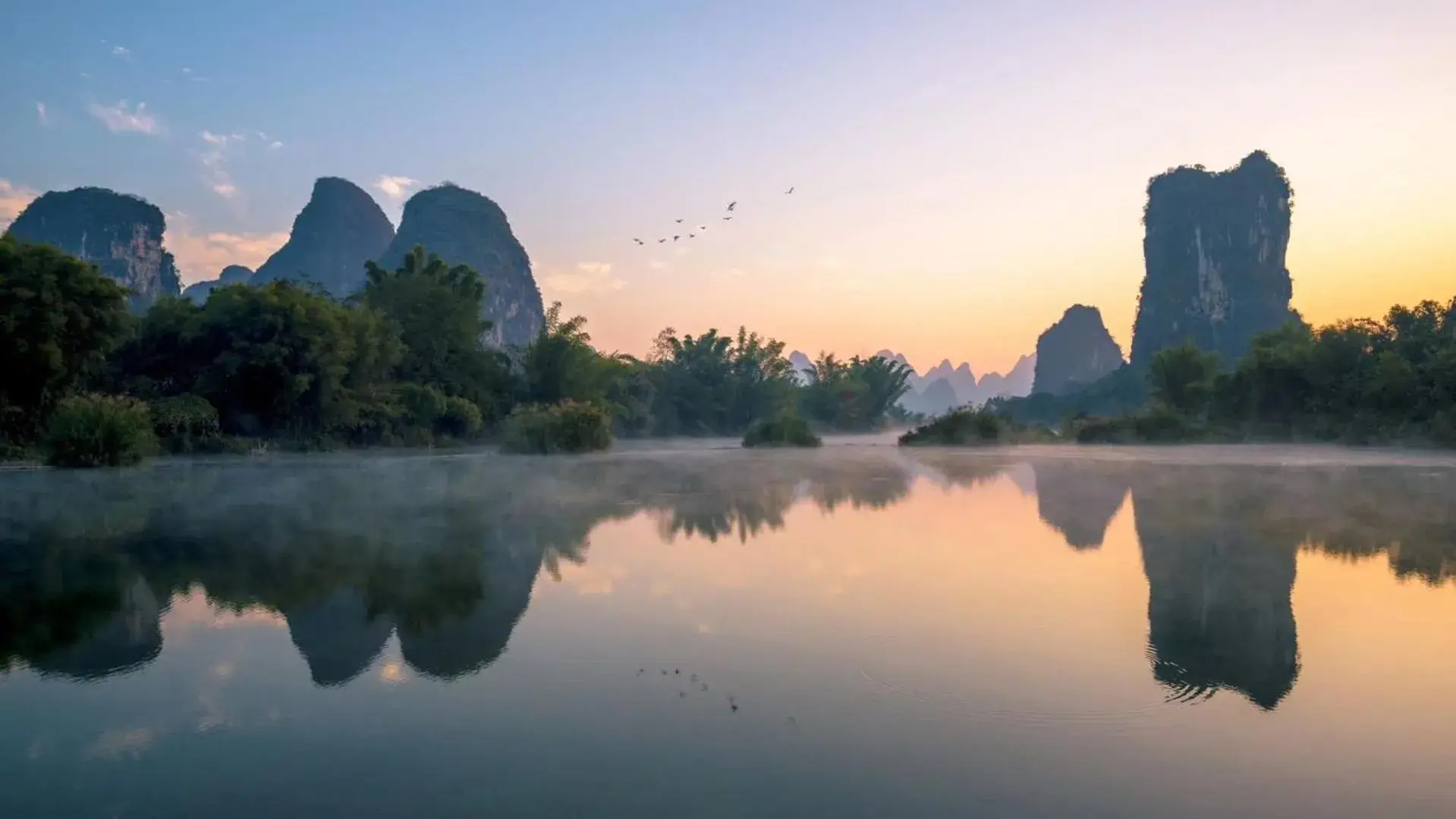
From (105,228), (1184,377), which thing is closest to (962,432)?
(1184,377)

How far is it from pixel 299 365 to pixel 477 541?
18913 mm

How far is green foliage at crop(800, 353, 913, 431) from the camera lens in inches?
2426

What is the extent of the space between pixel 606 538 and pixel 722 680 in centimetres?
533

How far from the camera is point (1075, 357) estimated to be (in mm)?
136500

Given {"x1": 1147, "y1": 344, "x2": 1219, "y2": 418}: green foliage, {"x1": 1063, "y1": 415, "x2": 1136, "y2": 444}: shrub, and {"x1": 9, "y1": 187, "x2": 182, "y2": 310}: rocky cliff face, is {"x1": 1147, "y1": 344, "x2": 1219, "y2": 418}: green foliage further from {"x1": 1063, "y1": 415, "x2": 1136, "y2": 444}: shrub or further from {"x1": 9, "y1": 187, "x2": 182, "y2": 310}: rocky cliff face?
{"x1": 9, "y1": 187, "x2": 182, "y2": 310}: rocky cliff face

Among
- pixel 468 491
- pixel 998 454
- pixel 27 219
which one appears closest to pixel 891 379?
pixel 998 454

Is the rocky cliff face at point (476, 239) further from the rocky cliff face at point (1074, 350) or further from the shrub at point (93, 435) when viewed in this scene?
the shrub at point (93, 435)

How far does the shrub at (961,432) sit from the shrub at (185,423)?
79.0 feet

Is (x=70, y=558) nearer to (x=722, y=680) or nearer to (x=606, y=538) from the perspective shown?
(x=606, y=538)

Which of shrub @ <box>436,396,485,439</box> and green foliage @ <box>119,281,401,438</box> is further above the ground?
green foliage @ <box>119,281,401,438</box>

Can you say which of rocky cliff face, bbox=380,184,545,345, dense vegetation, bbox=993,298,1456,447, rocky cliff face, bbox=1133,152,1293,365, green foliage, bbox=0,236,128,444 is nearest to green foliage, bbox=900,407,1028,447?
dense vegetation, bbox=993,298,1456,447

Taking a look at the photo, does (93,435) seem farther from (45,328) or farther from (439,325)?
(439,325)

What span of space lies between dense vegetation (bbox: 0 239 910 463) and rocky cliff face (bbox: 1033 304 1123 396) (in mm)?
104795

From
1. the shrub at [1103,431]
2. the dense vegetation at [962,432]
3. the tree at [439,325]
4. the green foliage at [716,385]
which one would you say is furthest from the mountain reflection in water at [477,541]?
the green foliage at [716,385]
